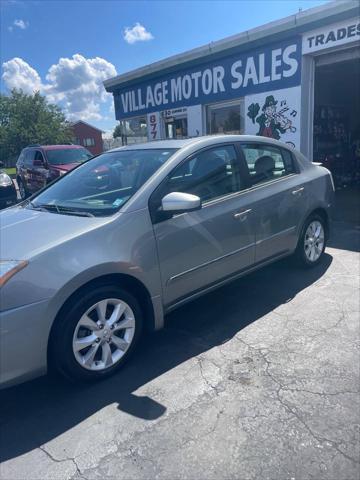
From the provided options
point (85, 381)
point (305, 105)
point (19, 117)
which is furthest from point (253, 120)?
point (19, 117)

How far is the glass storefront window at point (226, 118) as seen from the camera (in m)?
10.5

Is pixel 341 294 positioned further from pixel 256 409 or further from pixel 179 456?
pixel 179 456

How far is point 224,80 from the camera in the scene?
10.3 meters

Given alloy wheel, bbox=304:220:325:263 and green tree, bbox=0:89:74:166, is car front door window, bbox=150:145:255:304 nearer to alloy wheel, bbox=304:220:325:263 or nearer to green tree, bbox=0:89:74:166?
alloy wheel, bbox=304:220:325:263

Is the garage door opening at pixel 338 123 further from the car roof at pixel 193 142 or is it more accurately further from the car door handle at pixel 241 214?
the car door handle at pixel 241 214

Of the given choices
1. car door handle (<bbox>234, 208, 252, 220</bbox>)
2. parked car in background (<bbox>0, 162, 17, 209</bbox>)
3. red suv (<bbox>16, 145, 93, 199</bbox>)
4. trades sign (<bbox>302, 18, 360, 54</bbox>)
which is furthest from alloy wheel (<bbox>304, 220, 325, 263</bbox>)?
red suv (<bbox>16, 145, 93, 199</bbox>)

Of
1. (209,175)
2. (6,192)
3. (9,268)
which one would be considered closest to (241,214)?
(209,175)

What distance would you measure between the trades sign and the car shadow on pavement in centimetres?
579

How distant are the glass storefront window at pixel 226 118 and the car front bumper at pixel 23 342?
9.13 m

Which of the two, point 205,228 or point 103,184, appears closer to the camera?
point 205,228

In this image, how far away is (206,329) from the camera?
11.7ft

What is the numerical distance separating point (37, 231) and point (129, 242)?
68 cm

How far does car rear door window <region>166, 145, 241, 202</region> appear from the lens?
3324 millimetres

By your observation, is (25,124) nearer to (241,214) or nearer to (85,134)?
(85,134)
